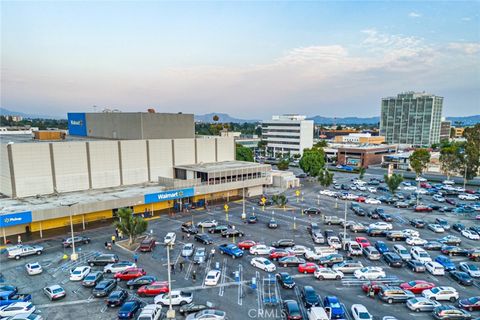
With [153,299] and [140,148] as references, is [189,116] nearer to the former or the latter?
[140,148]

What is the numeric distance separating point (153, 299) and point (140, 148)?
3595cm

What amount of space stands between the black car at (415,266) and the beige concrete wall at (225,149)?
45699 mm

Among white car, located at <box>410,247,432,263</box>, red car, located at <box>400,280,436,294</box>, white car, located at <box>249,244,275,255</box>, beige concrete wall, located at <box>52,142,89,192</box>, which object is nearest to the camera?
red car, located at <box>400,280,436,294</box>

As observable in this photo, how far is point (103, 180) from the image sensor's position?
52375 millimetres

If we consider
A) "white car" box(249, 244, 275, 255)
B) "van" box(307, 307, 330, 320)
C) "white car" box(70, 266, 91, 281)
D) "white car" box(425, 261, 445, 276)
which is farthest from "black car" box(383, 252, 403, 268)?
"white car" box(70, 266, 91, 281)

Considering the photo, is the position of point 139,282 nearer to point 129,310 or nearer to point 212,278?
point 129,310

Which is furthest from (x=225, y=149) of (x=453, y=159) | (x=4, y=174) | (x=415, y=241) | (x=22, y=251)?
(x=453, y=159)

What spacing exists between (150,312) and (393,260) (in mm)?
24449

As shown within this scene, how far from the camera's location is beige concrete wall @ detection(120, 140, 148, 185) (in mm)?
54653

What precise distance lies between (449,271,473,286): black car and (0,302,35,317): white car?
36583 mm

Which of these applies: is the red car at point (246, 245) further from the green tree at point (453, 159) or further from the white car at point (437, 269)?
the green tree at point (453, 159)

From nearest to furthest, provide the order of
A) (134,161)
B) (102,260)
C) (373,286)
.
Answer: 1. (373,286)
2. (102,260)
3. (134,161)

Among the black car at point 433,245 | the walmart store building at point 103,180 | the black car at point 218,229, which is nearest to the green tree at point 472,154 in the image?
the black car at point 433,245

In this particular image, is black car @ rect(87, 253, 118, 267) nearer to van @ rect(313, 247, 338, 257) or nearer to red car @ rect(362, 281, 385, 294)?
van @ rect(313, 247, 338, 257)
